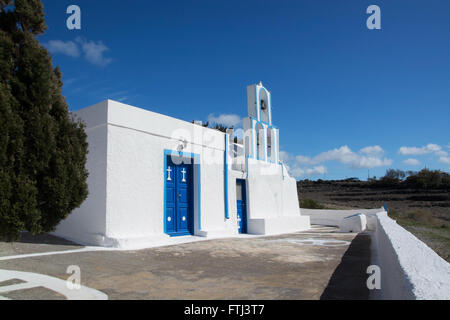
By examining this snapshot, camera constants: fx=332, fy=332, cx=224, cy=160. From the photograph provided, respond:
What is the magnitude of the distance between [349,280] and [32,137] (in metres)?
5.02

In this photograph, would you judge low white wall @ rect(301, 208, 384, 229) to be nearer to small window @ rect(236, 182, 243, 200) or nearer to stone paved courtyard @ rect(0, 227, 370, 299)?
small window @ rect(236, 182, 243, 200)

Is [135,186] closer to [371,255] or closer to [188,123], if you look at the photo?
[188,123]

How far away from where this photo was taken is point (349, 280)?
4.84 m

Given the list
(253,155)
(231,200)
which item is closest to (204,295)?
(231,200)

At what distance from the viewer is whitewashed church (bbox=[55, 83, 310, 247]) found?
25.8 ft

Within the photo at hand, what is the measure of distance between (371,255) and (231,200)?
5.19 meters

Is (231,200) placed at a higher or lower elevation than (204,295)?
higher

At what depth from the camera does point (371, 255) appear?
23.9 feet

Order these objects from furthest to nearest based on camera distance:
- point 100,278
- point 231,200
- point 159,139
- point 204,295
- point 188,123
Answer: point 231,200, point 188,123, point 159,139, point 100,278, point 204,295

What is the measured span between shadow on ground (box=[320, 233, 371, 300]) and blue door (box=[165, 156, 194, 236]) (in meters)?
4.66

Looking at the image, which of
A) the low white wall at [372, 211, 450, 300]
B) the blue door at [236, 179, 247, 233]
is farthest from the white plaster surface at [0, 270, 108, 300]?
the blue door at [236, 179, 247, 233]
